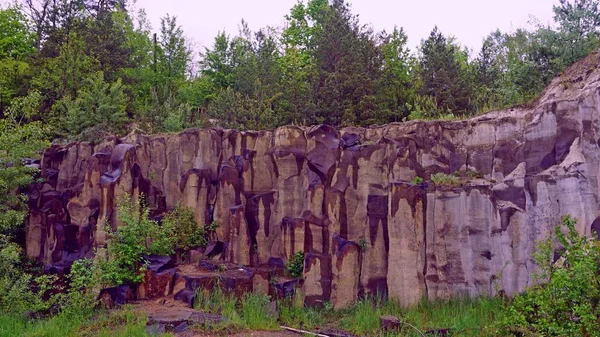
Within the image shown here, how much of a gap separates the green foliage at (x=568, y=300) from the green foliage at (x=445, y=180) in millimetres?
3455

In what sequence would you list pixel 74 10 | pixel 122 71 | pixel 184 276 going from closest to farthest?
pixel 184 276 → pixel 122 71 → pixel 74 10

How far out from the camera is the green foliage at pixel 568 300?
264 inches

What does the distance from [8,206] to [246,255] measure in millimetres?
6053

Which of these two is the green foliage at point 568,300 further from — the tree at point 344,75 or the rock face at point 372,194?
the tree at point 344,75

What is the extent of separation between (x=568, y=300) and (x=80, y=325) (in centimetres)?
785

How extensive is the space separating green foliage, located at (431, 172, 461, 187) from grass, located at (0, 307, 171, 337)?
5868 mm

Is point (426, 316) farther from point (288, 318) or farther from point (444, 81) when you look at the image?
point (444, 81)

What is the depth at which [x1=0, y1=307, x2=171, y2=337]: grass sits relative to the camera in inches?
375

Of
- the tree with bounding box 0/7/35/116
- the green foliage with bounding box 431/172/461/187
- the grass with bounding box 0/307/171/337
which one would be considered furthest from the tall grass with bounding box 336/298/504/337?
the tree with bounding box 0/7/35/116

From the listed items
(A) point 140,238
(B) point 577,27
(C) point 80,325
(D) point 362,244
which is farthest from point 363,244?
(B) point 577,27

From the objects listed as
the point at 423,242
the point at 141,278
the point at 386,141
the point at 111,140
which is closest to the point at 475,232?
the point at 423,242

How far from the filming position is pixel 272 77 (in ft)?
86.5

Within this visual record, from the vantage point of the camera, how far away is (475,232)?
419 inches

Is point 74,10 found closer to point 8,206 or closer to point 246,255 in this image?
point 8,206
